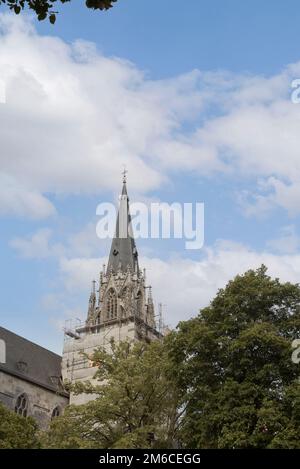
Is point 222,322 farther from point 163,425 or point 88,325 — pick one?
Answer: point 88,325

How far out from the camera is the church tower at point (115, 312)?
50344 mm

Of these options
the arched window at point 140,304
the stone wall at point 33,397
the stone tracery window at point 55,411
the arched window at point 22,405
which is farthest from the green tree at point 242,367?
the arched window at point 140,304

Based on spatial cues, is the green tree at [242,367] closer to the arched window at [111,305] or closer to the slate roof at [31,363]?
the slate roof at [31,363]

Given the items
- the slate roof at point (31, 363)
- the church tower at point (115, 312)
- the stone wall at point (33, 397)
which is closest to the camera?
the stone wall at point (33, 397)

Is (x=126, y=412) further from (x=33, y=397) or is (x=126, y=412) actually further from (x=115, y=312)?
(x=115, y=312)

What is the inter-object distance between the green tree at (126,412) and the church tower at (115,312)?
853 inches

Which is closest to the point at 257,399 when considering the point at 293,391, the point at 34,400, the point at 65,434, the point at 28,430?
the point at 293,391

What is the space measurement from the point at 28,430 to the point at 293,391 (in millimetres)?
12140

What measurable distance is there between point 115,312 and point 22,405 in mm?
12050

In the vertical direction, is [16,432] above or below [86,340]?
below

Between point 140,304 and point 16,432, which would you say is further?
point 140,304

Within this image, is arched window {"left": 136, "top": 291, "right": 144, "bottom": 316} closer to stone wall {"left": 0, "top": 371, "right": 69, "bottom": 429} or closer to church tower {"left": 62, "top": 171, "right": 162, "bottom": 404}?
church tower {"left": 62, "top": 171, "right": 162, "bottom": 404}

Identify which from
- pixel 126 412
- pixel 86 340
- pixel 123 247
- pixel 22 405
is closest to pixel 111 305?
pixel 86 340

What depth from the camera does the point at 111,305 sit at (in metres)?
53.8
